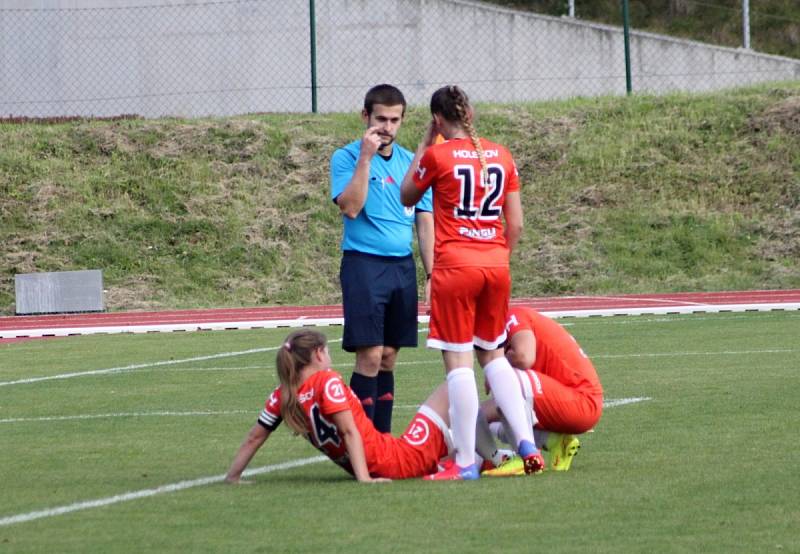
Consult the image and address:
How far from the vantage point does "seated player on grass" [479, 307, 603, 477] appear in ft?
23.9

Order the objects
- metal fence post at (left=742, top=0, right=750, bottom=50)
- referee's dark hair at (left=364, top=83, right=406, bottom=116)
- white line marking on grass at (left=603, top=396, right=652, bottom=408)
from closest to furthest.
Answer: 1. referee's dark hair at (left=364, top=83, right=406, bottom=116)
2. white line marking on grass at (left=603, top=396, right=652, bottom=408)
3. metal fence post at (left=742, top=0, right=750, bottom=50)

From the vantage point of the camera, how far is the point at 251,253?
956 inches

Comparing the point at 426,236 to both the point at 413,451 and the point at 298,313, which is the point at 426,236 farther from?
the point at 298,313

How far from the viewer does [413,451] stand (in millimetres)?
7184

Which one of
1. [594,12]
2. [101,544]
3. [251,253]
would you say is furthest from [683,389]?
[594,12]

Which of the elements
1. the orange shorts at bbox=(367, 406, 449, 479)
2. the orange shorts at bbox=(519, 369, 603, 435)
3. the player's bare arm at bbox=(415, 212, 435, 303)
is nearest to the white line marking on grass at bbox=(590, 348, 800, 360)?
the player's bare arm at bbox=(415, 212, 435, 303)

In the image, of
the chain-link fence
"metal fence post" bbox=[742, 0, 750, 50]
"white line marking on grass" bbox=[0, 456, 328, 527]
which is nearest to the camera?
"white line marking on grass" bbox=[0, 456, 328, 527]

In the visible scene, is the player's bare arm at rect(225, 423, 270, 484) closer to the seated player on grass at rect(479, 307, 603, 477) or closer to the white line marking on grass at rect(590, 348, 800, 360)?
the seated player on grass at rect(479, 307, 603, 477)

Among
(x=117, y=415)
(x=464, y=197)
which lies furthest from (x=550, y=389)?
(x=117, y=415)

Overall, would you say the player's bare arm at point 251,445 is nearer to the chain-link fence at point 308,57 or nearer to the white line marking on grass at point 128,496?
the white line marking on grass at point 128,496

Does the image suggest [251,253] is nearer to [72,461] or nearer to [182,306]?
[182,306]

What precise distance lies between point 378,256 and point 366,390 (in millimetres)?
722

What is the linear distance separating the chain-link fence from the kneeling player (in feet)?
70.6

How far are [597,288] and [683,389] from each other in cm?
1207
